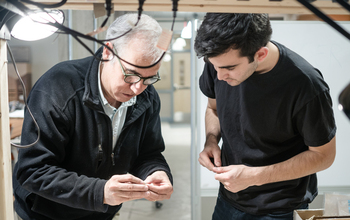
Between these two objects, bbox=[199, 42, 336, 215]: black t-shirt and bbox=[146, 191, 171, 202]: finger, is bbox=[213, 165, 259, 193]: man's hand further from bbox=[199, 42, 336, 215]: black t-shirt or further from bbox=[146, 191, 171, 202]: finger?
bbox=[146, 191, 171, 202]: finger

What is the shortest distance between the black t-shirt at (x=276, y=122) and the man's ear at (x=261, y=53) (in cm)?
9

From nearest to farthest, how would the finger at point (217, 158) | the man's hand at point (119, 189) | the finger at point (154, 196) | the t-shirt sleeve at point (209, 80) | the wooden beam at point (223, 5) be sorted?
the wooden beam at point (223, 5) < the man's hand at point (119, 189) < the finger at point (154, 196) < the finger at point (217, 158) < the t-shirt sleeve at point (209, 80)

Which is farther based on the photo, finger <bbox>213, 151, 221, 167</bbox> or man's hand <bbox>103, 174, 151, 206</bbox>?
finger <bbox>213, 151, 221, 167</bbox>

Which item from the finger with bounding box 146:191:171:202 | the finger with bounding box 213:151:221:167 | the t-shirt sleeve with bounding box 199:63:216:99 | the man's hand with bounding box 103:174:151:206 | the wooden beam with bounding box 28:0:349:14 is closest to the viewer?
the wooden beam with bounding box 28:0:349:14

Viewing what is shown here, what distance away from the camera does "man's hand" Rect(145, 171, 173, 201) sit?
1.17 metres

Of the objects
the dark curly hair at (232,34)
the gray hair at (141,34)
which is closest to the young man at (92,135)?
the gray hair at (141,34)

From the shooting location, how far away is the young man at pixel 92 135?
3.46ft

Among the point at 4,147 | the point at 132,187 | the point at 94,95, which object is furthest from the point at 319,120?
the point at 4,147

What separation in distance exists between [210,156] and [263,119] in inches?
Answer: 13.0

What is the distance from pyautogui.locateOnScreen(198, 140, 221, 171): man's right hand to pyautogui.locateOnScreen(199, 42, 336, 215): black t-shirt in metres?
0.05

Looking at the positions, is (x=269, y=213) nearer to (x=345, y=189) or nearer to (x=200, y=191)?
(x=200, y=191)

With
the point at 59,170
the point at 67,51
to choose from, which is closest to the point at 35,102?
the point at 59,170

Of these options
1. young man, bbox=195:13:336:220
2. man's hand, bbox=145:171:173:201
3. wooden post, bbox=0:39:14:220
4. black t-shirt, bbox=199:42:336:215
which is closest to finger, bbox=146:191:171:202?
man's hand, bbox=145:171:173:201

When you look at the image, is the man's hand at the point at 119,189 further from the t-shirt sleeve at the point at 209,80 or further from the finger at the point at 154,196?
the t-shirt sleeve at the point at 209,80
